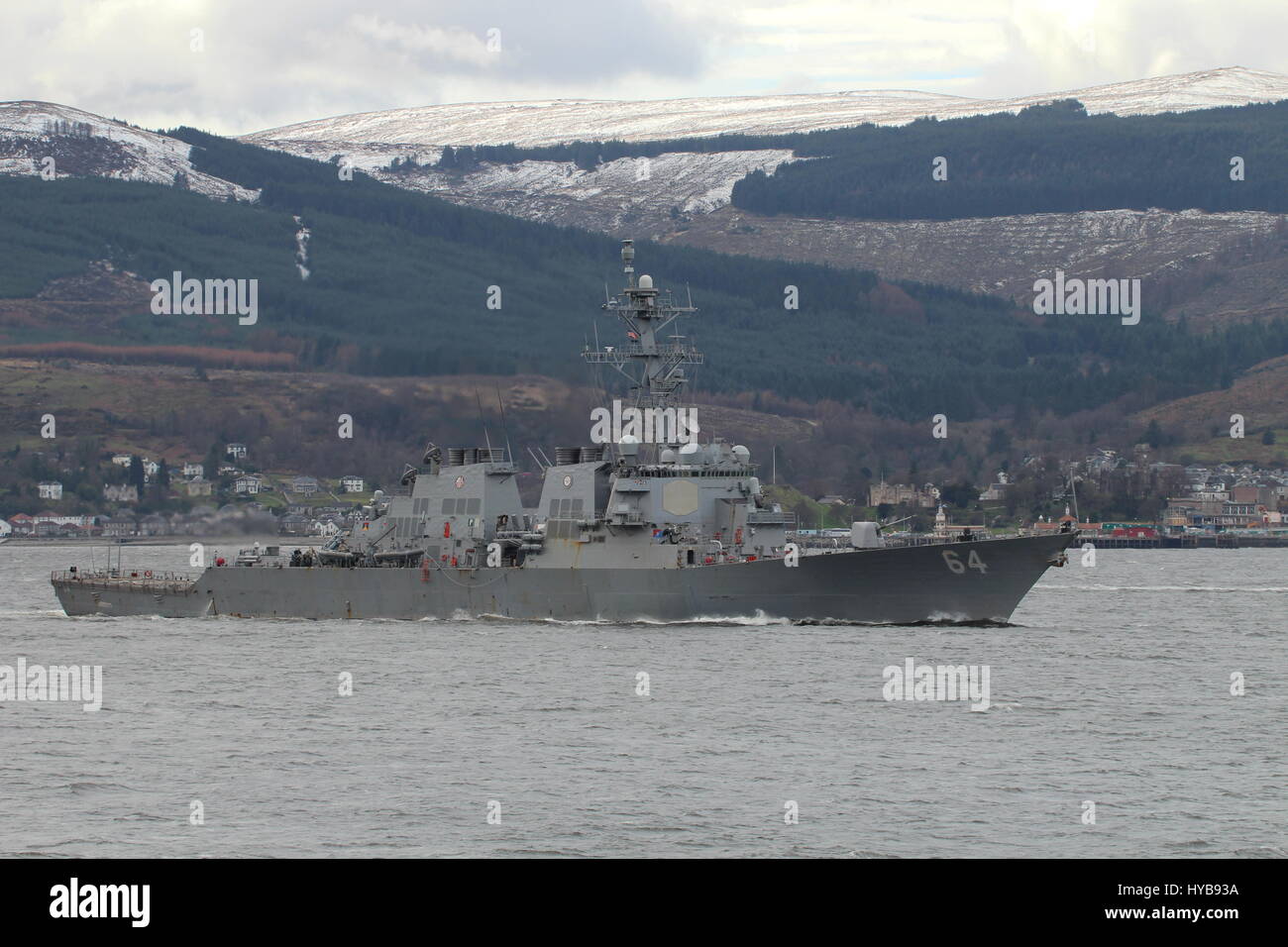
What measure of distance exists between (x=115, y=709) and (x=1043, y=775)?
701 inches

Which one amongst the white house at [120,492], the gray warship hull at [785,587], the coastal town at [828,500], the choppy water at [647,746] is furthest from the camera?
the white house at [120,492]

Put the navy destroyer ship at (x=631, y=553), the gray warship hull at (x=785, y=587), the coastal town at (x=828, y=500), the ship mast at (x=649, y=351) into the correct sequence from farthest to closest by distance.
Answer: the coastal town at (x=828, y=500) < the ship mast at (x=649, y=351) < the navy destroyer ship at (x=631, y=553) < the gray warship hull at (x=785, y=587)

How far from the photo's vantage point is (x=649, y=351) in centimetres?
4941

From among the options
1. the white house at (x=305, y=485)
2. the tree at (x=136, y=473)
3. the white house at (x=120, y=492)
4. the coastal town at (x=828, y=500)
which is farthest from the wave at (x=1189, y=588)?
the tree at (x=136, y=473)

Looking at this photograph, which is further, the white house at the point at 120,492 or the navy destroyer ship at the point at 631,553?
the white house at the point at 120,492

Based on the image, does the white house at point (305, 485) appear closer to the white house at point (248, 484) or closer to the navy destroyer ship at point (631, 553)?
the white house at point (248, 484)

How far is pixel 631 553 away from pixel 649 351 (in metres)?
7.34

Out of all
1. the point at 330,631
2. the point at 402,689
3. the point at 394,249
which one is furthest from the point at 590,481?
the point at 394,249

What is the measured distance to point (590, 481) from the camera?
46.2 meters

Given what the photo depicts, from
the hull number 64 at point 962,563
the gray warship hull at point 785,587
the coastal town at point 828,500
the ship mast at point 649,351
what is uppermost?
the ship mast at point 649,351

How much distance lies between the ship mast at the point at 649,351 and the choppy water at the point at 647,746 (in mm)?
7873

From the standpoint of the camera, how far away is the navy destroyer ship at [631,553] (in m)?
43.3

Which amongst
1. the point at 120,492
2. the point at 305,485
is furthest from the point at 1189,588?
the point at 120,492
